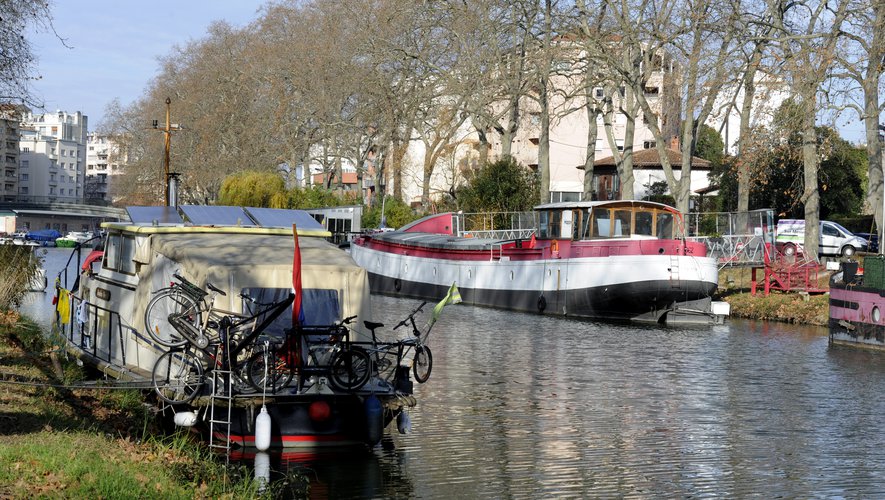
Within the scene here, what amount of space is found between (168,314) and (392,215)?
56316mm

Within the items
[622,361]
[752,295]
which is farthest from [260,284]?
[752,295]

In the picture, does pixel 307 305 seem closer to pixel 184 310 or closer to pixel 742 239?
pixel 184 310

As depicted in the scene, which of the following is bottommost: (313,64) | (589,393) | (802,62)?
(589,393)

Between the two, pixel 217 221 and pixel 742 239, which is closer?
pixel 217 221

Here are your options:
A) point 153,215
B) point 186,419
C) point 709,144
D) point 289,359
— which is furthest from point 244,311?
point 709,144

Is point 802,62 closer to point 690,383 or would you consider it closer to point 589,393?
point 690,383

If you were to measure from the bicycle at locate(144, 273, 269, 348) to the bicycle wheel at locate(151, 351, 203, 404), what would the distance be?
0.23 meters

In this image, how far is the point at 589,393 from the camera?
892 inches

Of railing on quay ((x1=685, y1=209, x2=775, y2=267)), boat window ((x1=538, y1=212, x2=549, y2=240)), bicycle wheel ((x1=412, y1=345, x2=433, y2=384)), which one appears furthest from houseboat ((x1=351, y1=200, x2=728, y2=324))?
bicycle wheel ((x1=412, y1=345, x2=433, y2=384))

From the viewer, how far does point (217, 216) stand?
20.9 metres

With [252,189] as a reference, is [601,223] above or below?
below

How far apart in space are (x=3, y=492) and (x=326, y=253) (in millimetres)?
8281

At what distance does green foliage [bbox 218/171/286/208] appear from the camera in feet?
274

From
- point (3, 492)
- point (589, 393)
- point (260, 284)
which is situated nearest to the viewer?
point (3, 492)
